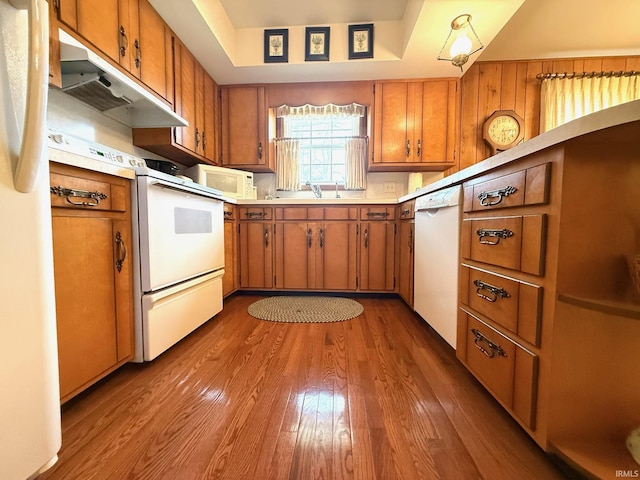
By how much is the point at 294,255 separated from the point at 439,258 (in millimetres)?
1343

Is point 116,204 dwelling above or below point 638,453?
above

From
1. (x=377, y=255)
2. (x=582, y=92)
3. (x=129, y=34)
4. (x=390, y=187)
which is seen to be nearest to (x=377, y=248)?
(x=377, y=255)

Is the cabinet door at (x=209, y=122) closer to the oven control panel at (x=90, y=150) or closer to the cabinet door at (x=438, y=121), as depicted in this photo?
the oven control panel at (x=90, y=150)

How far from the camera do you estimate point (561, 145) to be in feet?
2.15

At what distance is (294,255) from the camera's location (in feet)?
7.90

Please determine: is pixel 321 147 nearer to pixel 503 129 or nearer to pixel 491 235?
pixel 503 129

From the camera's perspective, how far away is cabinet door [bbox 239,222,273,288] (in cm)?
242

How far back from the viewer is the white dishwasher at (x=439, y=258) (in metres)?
1.24

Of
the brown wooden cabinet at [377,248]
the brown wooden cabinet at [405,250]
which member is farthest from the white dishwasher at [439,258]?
the brown wooden cabinet at [377,248]

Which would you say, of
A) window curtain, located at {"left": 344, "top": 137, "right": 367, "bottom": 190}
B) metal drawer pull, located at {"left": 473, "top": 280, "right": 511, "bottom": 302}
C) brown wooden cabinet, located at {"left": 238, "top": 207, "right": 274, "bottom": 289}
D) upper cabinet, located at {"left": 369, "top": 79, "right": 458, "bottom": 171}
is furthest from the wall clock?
brown wooden cabinet, located at {"left": 238, "top": 207, "right": 274, "bottom": 289}

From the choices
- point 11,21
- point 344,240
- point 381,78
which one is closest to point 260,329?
point 344,240

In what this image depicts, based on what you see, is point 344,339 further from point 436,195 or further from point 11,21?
point 11,21

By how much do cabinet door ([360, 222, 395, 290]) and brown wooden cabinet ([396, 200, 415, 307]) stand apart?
71mm

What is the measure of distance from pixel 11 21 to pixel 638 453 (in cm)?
178
